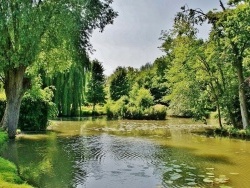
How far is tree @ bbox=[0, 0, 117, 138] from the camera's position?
17.8m

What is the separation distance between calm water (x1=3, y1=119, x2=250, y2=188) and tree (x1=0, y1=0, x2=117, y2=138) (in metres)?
3.39

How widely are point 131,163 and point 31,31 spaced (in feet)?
29.7

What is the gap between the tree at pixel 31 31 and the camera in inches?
702

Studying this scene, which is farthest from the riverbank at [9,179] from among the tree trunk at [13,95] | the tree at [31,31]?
the tree trunk at [13,95]

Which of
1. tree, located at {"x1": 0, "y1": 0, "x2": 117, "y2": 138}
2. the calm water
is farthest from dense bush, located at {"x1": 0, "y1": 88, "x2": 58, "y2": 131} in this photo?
the calm water

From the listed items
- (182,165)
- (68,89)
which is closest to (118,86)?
(68,89)

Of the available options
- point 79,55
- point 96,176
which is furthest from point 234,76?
point 96,176

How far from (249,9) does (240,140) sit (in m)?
7.91

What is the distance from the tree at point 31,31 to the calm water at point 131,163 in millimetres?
3395

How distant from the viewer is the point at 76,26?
63.1 ft

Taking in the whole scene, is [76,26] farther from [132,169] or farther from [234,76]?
[234,76]

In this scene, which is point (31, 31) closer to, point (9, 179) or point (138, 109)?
point (9, 179)

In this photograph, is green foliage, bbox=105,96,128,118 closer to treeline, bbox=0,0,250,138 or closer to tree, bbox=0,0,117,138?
treeline, bbox=0,0,250,138

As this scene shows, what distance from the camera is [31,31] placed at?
58.7 ft
